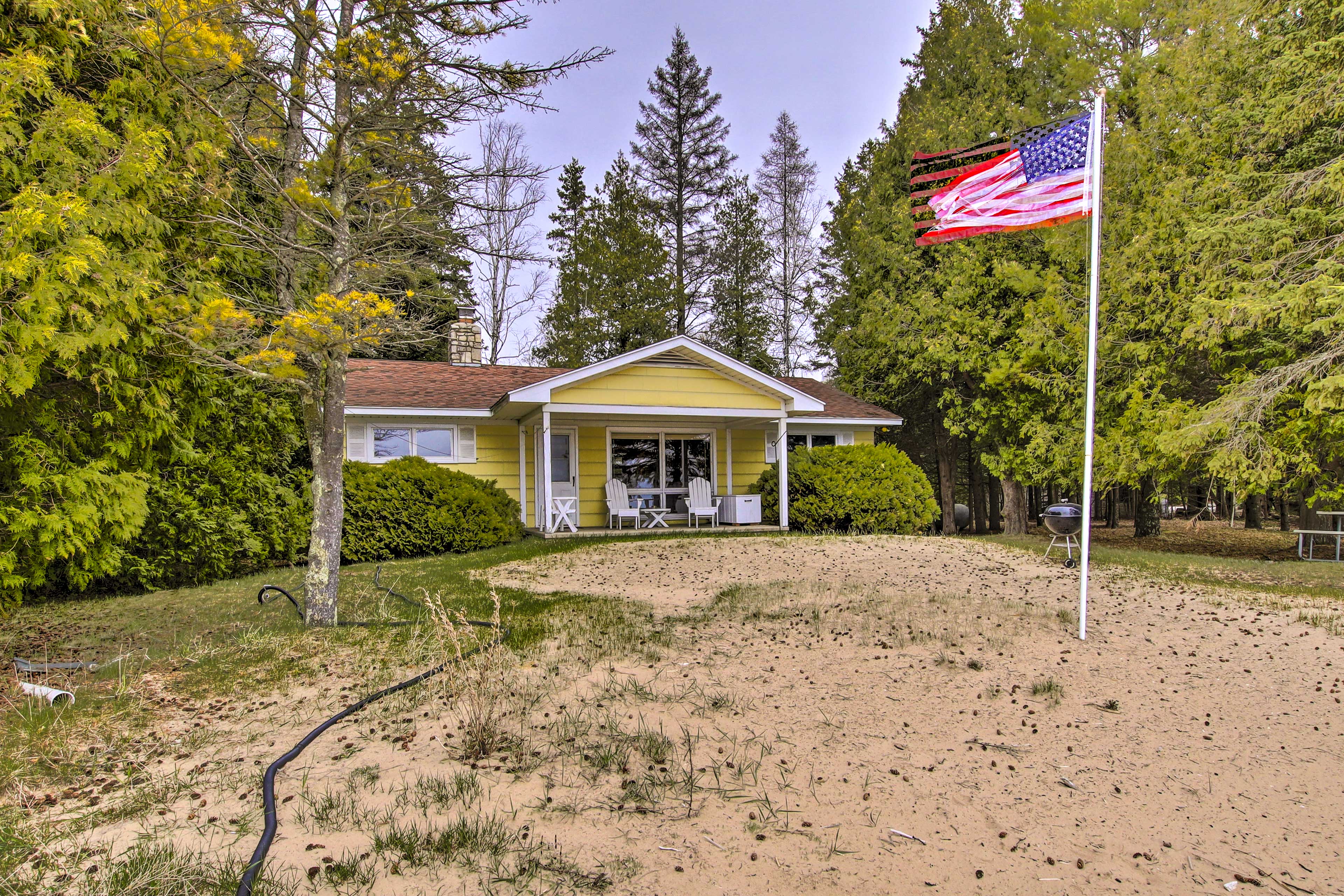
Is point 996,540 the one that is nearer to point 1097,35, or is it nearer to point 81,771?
point 1097,35

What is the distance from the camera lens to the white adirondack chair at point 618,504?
49.1 feet

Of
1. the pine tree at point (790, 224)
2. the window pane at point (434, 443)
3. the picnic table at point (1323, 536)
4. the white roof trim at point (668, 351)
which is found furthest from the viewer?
the pine tree at point (790, 224)

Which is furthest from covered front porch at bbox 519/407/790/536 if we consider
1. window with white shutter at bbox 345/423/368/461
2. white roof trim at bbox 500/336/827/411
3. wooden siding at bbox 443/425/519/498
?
window with white shutter at bbox 345/423/368/461

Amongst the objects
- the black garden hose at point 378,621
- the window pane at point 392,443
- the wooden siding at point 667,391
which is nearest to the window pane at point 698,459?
the wooden siding at point 667,391

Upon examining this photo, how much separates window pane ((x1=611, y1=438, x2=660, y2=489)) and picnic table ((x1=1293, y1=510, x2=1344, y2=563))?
1210 centimetres

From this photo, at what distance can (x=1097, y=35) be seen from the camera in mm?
16156

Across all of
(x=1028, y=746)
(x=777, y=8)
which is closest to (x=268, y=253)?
(x=1028, y=746)

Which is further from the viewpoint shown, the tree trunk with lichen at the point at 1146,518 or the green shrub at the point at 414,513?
the tree trunk with lichen at the point at 1146,518

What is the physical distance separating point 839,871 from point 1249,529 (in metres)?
25.1

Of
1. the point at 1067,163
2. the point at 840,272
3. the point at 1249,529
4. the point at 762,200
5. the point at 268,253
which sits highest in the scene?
the point at 762,200

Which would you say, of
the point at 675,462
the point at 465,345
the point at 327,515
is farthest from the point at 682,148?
the point at 327,515

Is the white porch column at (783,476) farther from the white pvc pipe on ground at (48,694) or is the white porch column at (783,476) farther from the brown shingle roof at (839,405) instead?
the white pvc pipe on ground at (48,694)

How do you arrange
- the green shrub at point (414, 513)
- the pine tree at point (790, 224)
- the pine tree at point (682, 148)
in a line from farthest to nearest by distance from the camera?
the pine tree at point (682, 148) → the pine tree at point (790, 224) → the green shrub at point (414, 513)

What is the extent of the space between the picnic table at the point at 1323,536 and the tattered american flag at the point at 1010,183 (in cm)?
943
